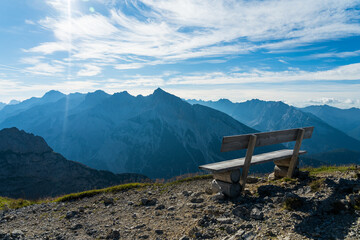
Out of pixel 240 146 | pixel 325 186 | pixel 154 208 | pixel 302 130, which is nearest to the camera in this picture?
pixel 325 186

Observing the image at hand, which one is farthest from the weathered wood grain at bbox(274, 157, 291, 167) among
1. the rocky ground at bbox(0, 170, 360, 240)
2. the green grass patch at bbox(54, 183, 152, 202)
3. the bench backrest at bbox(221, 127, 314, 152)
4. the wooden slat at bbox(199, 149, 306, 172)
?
the green grass patch at bbox(54, 183, 152, 202)

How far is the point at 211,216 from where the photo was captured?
639 cm

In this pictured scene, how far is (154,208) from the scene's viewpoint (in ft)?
27.5

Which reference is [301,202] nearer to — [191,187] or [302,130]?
[302,130]

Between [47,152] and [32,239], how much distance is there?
16563cm

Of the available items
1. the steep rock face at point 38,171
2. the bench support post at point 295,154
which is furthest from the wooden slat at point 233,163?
the steep rock face at point 38,171

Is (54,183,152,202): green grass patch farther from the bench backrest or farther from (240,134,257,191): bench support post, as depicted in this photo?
the bench backrest

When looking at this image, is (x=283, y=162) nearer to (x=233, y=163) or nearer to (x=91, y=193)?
(x=233, y=163)

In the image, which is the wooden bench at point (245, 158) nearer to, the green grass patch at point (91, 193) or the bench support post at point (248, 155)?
the bench support post at point (248, 155)

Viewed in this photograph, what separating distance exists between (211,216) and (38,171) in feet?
515

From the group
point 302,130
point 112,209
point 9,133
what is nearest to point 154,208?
point 112,209

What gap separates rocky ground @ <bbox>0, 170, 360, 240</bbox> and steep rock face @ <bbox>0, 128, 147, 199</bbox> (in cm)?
10840

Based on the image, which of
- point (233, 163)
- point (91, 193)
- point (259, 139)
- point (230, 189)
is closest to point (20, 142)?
point (91, 193)

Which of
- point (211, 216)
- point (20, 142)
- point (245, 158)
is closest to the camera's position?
point (211, 216)
